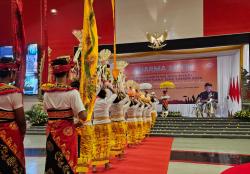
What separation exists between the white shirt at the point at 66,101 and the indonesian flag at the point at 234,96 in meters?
11.9

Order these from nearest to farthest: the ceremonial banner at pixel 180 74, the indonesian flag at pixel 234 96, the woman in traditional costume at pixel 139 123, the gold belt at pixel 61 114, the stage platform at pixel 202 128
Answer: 1. the gold belt at pixel 61 114
2. the woman in traditional costume at pixel 139 123
3. the stage platform at pixel 202 128
4. the indonesian flag at pixel 234 96
5. the ceremonial banner at pixel 180 74

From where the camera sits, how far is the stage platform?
1040 centimetres

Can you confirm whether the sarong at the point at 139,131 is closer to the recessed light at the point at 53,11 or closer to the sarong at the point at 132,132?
the sarong at the point at 132,132

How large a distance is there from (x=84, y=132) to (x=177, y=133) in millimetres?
7329

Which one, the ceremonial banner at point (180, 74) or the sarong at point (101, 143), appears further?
the ceremonial banner at point (180, 74)

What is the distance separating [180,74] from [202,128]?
5.30 metres

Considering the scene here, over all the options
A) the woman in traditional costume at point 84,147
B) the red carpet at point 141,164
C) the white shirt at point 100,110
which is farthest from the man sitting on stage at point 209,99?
the woman in traditional costume at point 84,147

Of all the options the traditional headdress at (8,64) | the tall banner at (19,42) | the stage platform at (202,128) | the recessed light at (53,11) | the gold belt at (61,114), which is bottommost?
the stage platform at (202,128)

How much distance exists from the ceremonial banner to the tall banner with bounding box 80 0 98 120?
12668 mm

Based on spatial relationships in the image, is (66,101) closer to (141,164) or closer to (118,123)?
(141,164)

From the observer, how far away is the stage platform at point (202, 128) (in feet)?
34.1

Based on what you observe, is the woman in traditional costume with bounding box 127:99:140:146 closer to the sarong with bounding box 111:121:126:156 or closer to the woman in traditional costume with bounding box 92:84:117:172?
the sarong with bounding box 111:121:126:156

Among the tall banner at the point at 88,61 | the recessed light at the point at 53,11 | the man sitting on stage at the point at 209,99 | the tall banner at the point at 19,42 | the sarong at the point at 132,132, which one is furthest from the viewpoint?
the recessed light at the point at 53,11

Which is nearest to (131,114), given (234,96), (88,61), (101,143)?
(101,143)
